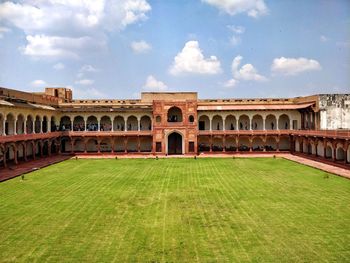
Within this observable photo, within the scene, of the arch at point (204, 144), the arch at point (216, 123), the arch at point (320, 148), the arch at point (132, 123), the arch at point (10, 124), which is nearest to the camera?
the arch at point (10, 124)

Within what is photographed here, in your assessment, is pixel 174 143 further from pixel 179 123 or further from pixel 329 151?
pixel 329 151

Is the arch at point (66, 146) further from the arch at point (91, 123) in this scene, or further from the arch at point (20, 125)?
the arch at point (20, 125)

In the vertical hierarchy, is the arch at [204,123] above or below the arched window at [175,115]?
below

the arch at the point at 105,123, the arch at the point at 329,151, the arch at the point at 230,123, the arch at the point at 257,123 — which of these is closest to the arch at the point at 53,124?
the arch at the point at 105,123

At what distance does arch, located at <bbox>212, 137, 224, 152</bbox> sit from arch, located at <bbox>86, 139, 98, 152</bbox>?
15.1 m

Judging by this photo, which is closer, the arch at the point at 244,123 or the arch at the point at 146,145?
the arch at the point at 146,145

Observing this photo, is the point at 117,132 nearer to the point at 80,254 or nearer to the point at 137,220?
the point at 137,220

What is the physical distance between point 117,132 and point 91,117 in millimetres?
5815

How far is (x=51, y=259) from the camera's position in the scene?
11.2 metres

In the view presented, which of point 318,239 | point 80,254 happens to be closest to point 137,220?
point 80,254

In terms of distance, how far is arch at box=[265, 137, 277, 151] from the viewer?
4700 centimetres

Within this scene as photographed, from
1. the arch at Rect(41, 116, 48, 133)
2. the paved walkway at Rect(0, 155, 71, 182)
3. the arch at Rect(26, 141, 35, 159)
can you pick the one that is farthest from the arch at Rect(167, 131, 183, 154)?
the arch at Rect(26, 141, 35, 159)

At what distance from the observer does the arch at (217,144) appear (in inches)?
1858

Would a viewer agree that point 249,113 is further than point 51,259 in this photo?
Yes
